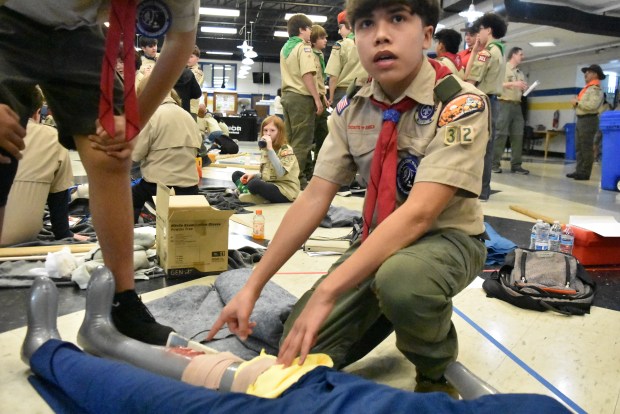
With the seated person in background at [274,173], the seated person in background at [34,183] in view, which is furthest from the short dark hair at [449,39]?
the seated person in background at [34,183]

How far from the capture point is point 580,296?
84.1 inches

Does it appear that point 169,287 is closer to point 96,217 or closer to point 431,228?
point 96,217

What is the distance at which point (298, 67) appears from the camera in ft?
17.5

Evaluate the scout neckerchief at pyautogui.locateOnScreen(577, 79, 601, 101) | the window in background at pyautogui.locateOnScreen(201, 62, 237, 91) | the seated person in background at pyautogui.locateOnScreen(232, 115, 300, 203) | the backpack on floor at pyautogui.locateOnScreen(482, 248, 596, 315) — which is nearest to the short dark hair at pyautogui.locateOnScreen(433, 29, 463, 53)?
the seated person in background at pyautogui.locateOnScreen(232, 115, 300, 203)

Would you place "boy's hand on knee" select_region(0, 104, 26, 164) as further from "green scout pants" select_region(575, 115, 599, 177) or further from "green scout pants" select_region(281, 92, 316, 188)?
"green scout pants" select_region(575, 115, 599, 177)

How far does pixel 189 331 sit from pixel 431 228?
84 cm

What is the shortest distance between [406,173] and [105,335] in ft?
2.95

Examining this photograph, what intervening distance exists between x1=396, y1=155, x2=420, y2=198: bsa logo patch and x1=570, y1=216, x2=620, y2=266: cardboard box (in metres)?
1.68

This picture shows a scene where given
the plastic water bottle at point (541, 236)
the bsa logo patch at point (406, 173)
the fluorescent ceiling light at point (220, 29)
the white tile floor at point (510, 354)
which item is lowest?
the white tile floor at point (510, 354)

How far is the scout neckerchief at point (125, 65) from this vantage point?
1155 mm

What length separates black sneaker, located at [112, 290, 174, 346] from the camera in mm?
1459

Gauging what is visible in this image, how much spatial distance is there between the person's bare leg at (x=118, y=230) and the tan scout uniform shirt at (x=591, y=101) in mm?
7761

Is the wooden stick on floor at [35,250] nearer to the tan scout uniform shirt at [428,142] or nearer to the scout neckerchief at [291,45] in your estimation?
the tan scout uniform shirt at [428,142]

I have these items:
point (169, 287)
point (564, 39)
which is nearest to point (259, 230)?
point (169, 287)
